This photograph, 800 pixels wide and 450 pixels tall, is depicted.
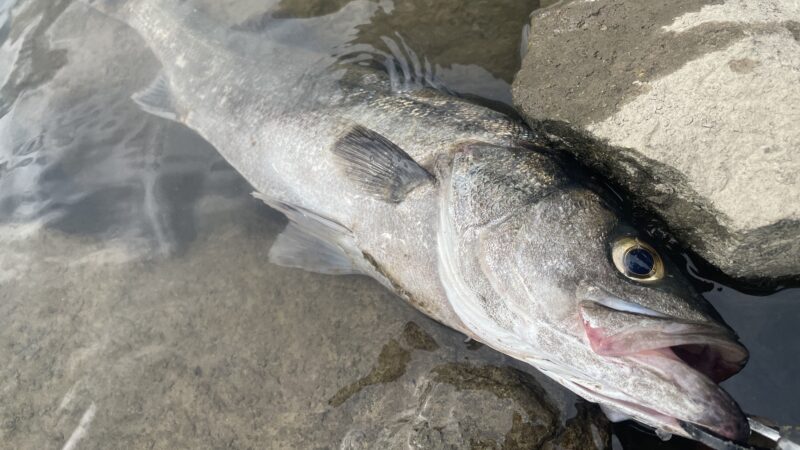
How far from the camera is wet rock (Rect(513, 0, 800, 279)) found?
2.68 meters

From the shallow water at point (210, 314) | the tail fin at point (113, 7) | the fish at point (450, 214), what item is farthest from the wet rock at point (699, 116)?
the tail fin at point (113, 7)

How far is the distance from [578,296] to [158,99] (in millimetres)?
4252

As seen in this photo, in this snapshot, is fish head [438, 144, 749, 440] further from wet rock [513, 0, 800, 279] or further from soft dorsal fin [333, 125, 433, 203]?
wet rock [513, 0, 800, 279]

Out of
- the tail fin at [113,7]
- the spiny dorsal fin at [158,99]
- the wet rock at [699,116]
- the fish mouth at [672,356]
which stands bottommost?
the spiny dorsal fin at [158,99]

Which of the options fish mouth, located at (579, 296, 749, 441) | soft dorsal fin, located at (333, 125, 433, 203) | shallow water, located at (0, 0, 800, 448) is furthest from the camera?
soft dorsal fin, located at (333, 125, 433, 203)

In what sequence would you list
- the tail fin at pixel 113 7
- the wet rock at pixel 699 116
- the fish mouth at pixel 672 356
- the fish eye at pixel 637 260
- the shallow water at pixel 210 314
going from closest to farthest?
the fish mouth at pixel 672 356
the fish eye at pixel 637 260
the wet rock at pixel 699 116
the shallow water at pixel 210 314
the tail fin at pixel 113 7

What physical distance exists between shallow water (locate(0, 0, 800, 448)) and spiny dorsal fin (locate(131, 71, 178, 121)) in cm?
20

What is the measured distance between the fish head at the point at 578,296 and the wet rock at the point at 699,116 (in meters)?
0.37

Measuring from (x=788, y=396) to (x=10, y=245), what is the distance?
564 cm

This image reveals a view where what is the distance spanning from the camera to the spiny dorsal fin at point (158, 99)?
5.03m

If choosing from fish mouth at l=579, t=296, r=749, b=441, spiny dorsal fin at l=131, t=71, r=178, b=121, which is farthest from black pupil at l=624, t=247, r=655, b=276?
spiny dorsal fin at l=131, t=71, r=178, b=121

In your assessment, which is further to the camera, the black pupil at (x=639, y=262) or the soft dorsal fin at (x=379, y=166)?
the soft dorsal fin at (x=379, y=166)

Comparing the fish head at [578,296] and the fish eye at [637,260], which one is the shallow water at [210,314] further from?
the fish eye at [637,260]

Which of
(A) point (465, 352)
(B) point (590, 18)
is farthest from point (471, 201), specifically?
(B) point (590, 18)
